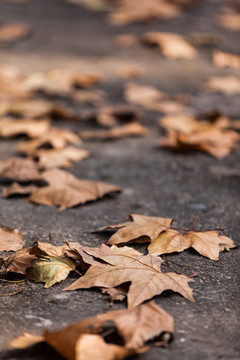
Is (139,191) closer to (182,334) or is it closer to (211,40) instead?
(182,334)

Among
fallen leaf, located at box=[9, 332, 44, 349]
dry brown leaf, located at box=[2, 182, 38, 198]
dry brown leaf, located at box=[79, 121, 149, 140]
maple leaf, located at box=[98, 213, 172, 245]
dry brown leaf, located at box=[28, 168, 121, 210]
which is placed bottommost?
dry brown leaf, located at box=[79, 121, 149, 140]

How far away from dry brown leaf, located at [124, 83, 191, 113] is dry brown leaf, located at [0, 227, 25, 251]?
58.7 inches

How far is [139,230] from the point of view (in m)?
1.25

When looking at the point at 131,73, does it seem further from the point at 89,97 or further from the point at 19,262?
the point at 19,262

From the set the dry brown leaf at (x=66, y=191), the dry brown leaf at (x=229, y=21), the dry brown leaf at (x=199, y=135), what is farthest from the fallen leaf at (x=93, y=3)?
the dry brown leaf at (x=66, y=191)

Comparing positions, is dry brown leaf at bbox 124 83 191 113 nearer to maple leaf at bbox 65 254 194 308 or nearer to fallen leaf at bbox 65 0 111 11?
maple leaf at bbox 65 254 194 308

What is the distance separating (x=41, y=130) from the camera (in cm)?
213

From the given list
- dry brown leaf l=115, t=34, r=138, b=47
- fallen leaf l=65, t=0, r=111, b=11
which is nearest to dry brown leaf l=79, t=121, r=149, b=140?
dry brown leaf l=115, t=34, r=138, b=47

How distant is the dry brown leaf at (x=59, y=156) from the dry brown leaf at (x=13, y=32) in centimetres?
207

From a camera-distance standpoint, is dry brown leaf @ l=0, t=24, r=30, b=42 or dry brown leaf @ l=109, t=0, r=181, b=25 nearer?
dry brown leaf @ l=0, t=24, r=30, b=42

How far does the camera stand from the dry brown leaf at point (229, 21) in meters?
3.95

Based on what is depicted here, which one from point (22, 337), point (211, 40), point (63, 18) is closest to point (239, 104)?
point (211, 40)

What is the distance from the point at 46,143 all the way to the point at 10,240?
853mm

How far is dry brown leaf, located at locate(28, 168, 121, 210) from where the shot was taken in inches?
59.8
